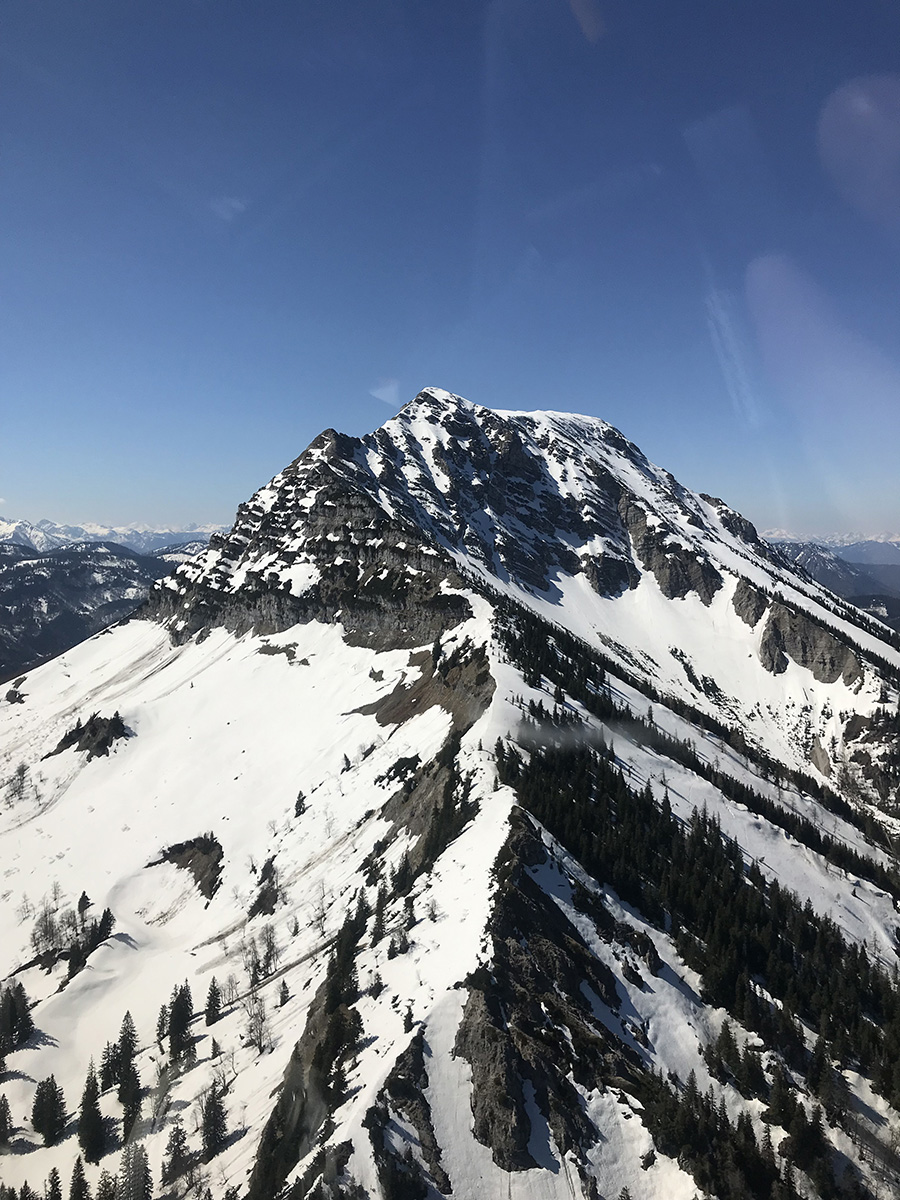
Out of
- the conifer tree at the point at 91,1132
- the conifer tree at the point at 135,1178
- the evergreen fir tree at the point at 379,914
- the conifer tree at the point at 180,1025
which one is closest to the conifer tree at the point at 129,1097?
the conifer tree at the point at 91,1132

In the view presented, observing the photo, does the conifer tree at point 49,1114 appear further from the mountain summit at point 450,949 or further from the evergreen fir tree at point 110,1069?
the evergreen fir tree at point 110,1069

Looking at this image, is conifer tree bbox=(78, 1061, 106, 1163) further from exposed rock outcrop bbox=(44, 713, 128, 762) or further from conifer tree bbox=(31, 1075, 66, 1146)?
exposed rock outcrop bbox=(44, 713, 128, 762)

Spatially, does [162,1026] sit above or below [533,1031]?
below

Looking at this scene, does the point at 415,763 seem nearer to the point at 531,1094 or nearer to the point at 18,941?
the point at 531,1094

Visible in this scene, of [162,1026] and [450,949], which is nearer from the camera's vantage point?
[450,949]

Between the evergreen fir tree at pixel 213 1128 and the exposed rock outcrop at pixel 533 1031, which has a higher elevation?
the exposed rock outcrop at pixel 533 1031

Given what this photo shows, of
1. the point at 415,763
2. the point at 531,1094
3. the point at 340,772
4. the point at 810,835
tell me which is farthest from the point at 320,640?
the point at 531,1094

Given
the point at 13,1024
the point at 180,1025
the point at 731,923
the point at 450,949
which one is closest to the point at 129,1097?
the point at 180,1025

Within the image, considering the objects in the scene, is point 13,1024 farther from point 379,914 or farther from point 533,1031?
point 533,1031
